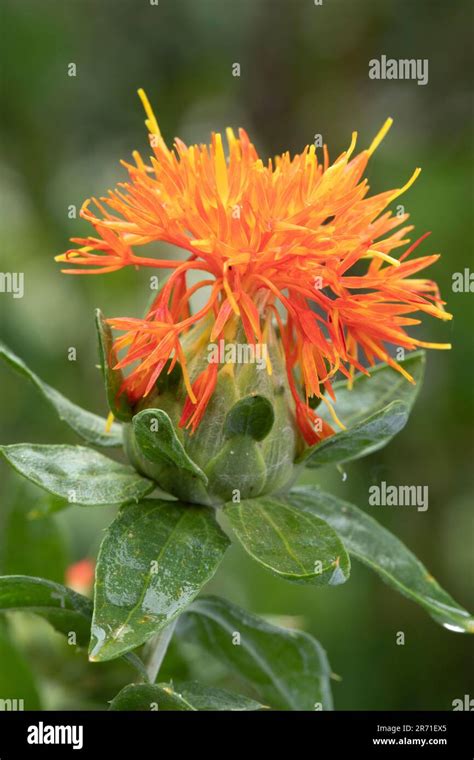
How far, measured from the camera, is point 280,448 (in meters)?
1.53

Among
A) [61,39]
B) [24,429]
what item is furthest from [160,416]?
[61,39]

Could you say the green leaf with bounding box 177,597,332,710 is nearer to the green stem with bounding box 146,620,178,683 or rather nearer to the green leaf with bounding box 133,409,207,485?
the green stem with bounding box 146,620,178,683

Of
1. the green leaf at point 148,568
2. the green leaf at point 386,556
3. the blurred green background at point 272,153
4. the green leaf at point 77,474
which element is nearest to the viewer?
the green leaf at point 148,568

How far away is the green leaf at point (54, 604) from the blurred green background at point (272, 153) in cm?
110

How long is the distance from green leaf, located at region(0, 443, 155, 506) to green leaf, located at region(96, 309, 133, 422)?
0.28 ft

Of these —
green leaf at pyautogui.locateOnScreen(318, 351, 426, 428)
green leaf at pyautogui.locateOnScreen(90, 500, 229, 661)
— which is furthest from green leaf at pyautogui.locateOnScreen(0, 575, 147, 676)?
green leaf at pyautogui.locateOnScreen(318, 351, 426, 428)

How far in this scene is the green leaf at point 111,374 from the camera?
1.45m

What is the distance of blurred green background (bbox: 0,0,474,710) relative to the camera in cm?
337

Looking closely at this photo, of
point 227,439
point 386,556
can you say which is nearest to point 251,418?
point 227,439

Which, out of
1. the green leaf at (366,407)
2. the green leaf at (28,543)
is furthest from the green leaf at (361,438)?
the green leaf at (28,543)

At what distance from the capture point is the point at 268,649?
1771mm

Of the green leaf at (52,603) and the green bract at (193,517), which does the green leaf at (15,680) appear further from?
the green leaf at (52,603)

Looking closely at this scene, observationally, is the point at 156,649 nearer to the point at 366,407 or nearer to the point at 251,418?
the point at 251,418
